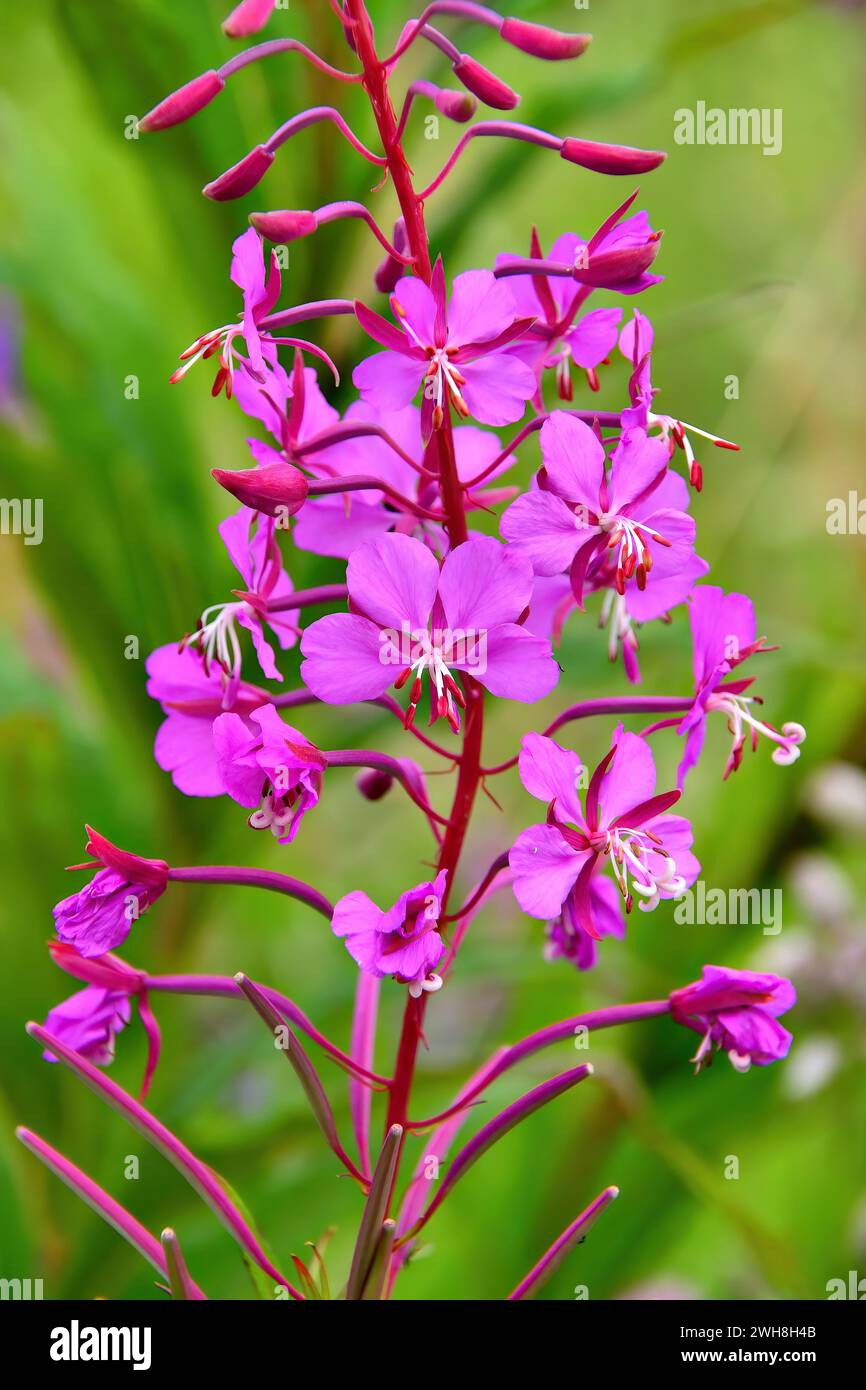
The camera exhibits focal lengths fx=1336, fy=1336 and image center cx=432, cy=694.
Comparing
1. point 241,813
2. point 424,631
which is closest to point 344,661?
point 424,631

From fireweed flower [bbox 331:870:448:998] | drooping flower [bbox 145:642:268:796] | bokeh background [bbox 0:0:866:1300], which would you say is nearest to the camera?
fireweed flower [bbox 331:870:448:998]

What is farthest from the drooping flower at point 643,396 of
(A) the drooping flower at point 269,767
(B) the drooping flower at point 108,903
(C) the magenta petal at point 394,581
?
(B) the drooping flower at point 108,903

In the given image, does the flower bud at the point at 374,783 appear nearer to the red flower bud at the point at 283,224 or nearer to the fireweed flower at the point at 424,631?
the fireweed flower at the point at 424,631

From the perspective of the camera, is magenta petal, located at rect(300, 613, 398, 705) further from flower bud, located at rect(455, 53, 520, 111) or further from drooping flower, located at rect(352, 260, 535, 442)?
flower bud, located at rect(455, 53, 520, 111)

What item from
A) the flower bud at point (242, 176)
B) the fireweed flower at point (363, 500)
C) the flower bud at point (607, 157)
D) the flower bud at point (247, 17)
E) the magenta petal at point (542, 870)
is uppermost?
the flower bud at point (247, 17)

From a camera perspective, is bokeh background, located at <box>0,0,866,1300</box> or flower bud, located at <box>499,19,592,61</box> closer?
flower bud, located at <box>499,19,592,61</box>

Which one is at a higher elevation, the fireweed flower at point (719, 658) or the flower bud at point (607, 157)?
the flower bud at point (607, 157)

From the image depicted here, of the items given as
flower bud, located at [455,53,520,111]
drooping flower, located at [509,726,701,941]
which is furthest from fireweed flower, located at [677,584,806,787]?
flower bud, located at [455,53,520,111]

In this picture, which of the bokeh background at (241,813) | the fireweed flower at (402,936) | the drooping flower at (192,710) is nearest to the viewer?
the fireweed flower at (402,936)
